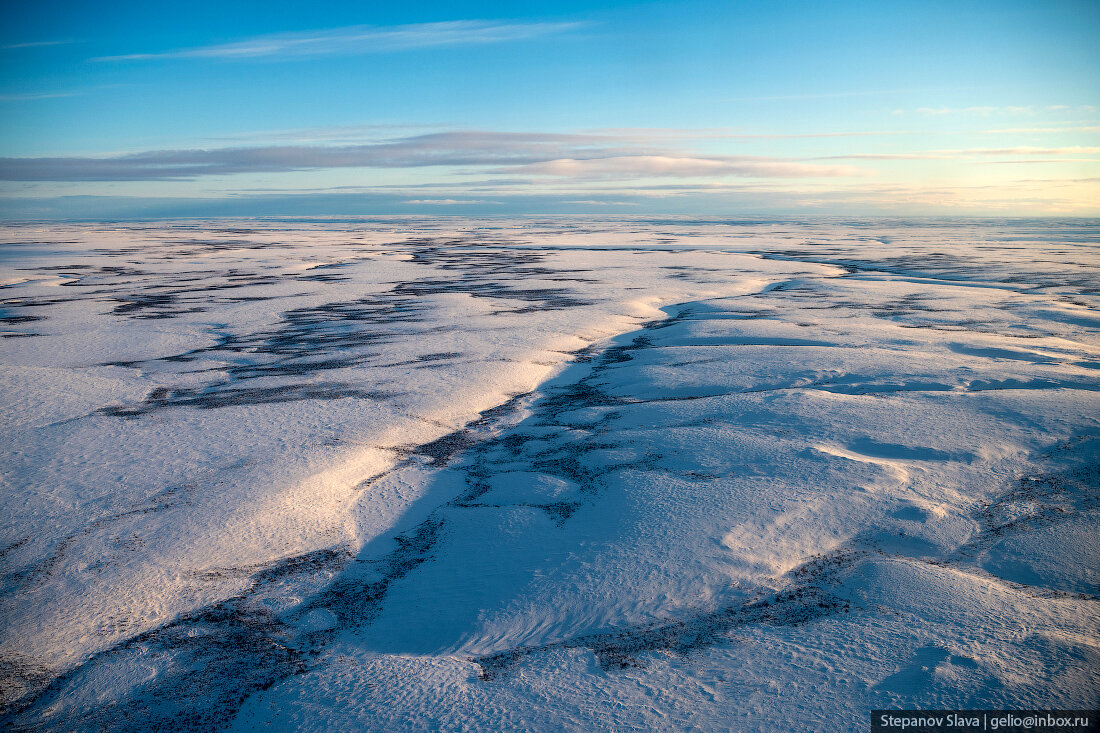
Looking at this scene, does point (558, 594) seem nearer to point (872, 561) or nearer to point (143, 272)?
point (872, 561)

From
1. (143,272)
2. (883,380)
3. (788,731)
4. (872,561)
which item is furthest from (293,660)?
(143,272)

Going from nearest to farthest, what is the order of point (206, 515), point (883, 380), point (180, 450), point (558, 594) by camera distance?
1. point (558, 594)
2. point (206, 515)
3. point (180, 450)
4. point (883, 380)

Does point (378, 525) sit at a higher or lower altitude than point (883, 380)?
lower

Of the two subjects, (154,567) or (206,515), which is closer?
(154,567)

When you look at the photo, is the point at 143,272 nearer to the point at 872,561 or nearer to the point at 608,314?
the point at 608,314

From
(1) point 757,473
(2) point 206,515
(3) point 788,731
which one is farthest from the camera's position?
(1) point 757,473

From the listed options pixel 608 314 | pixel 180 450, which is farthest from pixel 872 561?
pixel 608 314
